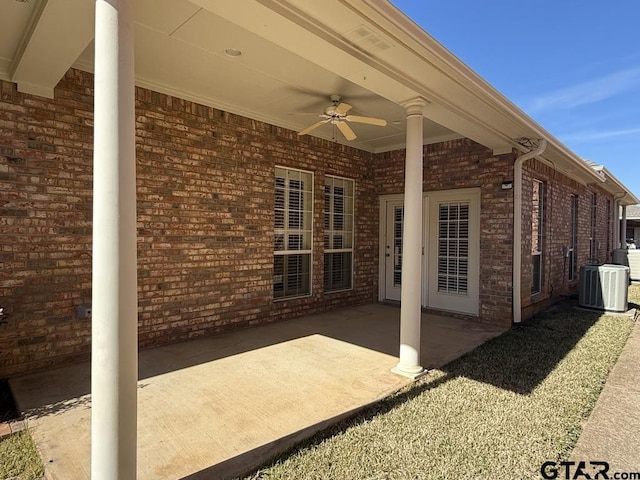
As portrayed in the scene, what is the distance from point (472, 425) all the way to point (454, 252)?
14.0 feet

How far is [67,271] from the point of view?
3799 millimetres

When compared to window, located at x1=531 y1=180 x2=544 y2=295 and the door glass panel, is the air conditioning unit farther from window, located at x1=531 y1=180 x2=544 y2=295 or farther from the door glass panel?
the door glass panel

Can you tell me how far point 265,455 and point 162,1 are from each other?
3.31m

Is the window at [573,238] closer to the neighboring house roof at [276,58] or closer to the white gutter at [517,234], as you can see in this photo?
the white gutter at [517,234]

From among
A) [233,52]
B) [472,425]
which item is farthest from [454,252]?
[233,52]

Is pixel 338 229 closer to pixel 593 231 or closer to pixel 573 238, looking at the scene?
pixel 573 238

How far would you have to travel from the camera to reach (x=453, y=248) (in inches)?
261

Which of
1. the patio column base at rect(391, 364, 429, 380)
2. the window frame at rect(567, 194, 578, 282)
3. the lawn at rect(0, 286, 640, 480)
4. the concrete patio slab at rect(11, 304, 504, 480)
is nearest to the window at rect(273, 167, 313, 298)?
the concrete patio slab at rect(11, 304, 504, 480)

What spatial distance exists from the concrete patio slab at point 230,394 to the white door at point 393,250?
86.6 inches

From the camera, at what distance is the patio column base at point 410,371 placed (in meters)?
3.63

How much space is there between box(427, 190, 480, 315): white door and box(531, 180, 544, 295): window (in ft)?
4.99

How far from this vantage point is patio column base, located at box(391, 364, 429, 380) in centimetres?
363

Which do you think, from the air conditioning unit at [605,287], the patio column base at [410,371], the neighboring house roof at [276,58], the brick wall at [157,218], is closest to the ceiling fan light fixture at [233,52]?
the neighboring house roof at [276,58]

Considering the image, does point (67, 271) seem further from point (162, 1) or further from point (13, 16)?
point (162, 1)
